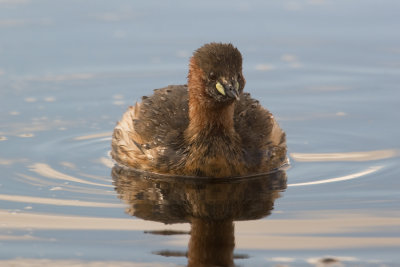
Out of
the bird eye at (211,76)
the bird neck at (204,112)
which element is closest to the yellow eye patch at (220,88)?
the bird eye at (211,76)

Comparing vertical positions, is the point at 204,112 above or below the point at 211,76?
below

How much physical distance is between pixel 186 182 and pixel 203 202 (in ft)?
2.95

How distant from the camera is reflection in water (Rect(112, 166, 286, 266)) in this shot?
885cm

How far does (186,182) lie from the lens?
11266mm

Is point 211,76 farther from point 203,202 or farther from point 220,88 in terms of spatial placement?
point 203,202

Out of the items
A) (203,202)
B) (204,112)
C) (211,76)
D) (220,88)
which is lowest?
(203,202)

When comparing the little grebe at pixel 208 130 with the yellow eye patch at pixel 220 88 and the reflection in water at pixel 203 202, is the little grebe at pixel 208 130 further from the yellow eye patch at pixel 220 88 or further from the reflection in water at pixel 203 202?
the reflection in water at pixel 203 202

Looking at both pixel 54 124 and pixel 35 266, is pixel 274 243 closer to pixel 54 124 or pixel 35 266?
pixel 35 266

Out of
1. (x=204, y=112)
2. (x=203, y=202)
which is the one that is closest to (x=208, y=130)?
(x=204, y=112)

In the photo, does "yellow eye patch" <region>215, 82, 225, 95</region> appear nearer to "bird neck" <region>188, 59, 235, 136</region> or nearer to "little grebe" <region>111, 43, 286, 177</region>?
"little grebe" <region>111, 43, 286, 177</region>

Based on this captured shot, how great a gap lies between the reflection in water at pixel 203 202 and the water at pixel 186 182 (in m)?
0.04

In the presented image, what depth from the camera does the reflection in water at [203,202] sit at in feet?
29.0

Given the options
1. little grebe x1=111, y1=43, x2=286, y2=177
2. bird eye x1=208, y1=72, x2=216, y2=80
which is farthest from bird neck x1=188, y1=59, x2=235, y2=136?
bird eye x1=208, y1=72, x2=216, y2=80

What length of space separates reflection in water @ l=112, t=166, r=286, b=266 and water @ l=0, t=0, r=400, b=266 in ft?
0.13
